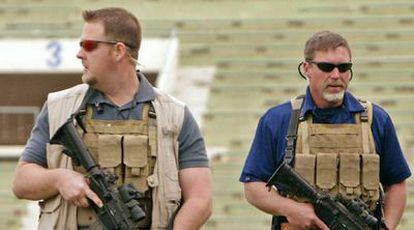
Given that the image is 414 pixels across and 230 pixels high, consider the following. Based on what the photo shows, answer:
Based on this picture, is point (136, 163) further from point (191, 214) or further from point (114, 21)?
point (114, 21)

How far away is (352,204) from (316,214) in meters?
0.16

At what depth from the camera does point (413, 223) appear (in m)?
14.2

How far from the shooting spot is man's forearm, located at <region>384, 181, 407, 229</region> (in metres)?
5.93

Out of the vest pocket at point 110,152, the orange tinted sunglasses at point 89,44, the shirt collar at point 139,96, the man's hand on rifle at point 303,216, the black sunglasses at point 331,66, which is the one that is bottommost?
the man's hand on rifle at point 303,216

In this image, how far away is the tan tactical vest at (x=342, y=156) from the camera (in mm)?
5805

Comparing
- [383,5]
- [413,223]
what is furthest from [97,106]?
[383,5]

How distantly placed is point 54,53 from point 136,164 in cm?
1392

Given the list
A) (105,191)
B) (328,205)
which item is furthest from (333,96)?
(105,191)

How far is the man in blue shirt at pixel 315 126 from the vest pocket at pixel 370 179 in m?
0.02

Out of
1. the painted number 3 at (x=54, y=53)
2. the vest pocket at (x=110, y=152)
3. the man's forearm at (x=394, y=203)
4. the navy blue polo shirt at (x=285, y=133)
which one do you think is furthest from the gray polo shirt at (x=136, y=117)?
the painted number 3 at (x=54, y=53)

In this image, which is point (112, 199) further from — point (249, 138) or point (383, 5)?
point (383, 5)

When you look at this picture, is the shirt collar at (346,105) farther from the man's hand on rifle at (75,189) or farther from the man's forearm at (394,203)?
the man's hand on rifle at (75,189)

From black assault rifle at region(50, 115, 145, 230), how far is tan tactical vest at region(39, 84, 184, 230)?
82 millimetres

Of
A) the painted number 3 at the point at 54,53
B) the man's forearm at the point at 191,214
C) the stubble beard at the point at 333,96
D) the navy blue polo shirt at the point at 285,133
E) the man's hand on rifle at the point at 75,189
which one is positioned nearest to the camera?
the man's hand on rifle at the point at 75,189
